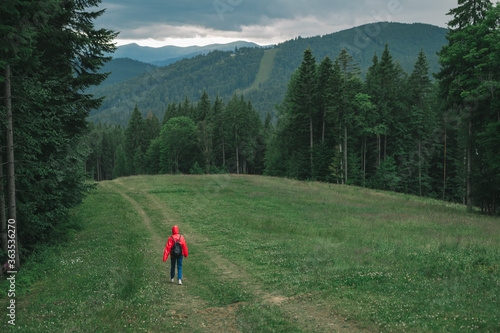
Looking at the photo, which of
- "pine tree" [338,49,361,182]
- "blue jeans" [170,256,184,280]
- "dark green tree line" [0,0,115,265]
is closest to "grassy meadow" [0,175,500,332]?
"blue jeans" [170,256,184,280]

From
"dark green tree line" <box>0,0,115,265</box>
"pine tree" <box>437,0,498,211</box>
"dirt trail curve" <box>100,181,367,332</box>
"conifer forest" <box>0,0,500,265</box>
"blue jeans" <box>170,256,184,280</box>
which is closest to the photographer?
"dirt trail curve" <box>100,181,367,332</box>

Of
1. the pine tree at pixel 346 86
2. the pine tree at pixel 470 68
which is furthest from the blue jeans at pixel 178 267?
the pine tree at pixel 346 86

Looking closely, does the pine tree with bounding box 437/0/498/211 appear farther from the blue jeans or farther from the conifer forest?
the blue jeans

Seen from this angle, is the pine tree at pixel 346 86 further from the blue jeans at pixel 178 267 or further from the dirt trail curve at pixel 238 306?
the blue jeans at pixel 178 267

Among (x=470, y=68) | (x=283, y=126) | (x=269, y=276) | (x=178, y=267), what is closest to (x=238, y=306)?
(x=269, y=276)

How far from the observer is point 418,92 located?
2259 inches

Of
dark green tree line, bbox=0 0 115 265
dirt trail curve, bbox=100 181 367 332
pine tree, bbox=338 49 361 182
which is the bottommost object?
dirt trail curve, bbox=100 181 367 332

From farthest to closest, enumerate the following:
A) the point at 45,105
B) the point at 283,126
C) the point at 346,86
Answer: the point at 283,126
the point at 346,86
the point at 45,105

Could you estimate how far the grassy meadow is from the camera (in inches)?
354

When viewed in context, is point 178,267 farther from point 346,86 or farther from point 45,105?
point 346,86

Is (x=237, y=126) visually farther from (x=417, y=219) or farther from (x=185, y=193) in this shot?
(x=417, y=219)

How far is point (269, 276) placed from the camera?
512 inches

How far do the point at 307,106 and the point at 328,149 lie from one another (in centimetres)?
818

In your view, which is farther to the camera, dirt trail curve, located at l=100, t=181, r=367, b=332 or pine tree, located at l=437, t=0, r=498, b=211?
pine tree, located at l=437, t=0, r=498, b=211
